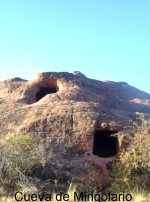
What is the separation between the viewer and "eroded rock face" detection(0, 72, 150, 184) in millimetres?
22906

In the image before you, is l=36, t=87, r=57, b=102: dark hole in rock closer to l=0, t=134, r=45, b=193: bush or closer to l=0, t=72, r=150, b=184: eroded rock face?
l=0, t=72, r=150, b=184: eroded rock face

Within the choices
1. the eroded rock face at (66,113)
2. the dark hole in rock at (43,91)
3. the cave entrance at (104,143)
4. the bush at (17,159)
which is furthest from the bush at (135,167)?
the dark hole in rock at (43,91)

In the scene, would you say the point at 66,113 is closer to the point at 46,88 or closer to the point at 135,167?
the point at 135,167

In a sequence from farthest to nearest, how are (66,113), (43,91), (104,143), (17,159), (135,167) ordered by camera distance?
(43,91), (104,143), (66,113), (135,167), (17,159)

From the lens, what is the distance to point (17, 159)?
68.1ft

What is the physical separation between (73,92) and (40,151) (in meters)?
7.44

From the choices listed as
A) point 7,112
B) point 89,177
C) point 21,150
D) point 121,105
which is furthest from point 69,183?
point 121,105

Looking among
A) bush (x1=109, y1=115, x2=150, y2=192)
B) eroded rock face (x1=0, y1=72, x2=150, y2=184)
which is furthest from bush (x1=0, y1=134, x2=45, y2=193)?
bush (x1=109, y1=115, x2=150, y2=192)

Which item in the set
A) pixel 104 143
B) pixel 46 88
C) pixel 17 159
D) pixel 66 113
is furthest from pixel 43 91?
pixel 17 159

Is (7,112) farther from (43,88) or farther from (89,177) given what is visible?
(89,177)

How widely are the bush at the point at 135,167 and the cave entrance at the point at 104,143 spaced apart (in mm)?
2649

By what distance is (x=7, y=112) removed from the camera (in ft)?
88.1

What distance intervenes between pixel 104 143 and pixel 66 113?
9.55 ft

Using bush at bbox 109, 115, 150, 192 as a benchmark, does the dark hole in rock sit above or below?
above
